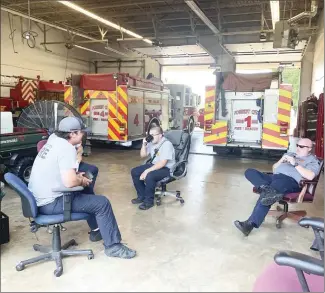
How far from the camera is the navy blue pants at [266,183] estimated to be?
342 centimetres

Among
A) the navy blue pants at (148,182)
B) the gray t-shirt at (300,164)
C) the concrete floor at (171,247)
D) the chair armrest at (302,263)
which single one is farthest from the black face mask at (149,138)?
the chair armrest at (302,263)

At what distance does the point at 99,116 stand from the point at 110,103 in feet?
1.80

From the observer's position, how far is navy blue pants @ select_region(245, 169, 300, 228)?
11.2 feet

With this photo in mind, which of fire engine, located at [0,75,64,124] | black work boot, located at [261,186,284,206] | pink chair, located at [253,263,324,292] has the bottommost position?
pink chair, located at [253,263,324,292]

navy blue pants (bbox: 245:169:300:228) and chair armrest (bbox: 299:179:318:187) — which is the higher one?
chair armrest (bbox: 299:179:318:187)

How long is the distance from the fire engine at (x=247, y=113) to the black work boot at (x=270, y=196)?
14.1ft

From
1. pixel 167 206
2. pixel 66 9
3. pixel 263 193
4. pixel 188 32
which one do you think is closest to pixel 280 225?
pixel 263 193

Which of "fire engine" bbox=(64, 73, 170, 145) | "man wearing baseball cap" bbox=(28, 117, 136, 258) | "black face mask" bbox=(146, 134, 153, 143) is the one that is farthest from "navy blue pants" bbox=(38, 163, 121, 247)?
"fire engine" bbox=(64, 73, 170, 145)

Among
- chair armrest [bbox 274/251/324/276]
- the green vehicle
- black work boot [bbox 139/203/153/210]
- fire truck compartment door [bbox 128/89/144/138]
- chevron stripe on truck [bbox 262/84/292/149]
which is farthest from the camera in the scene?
fire truck compartment door [bbox 128/89/144/138]

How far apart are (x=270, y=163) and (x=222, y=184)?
2.57m

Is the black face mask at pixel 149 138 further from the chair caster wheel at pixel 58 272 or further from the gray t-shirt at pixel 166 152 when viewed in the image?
the chair caster wheel at pixel 58 272

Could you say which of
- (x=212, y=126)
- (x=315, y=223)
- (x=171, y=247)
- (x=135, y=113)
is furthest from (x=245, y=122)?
(x=315, y=223)

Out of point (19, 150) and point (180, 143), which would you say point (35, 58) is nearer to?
point (19, 150)

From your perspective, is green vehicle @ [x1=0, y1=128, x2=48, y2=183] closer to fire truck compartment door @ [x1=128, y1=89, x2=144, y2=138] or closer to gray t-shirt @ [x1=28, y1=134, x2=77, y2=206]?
gray t-shirt @ [x1=28, y1=134, x2=77, y2=206]
